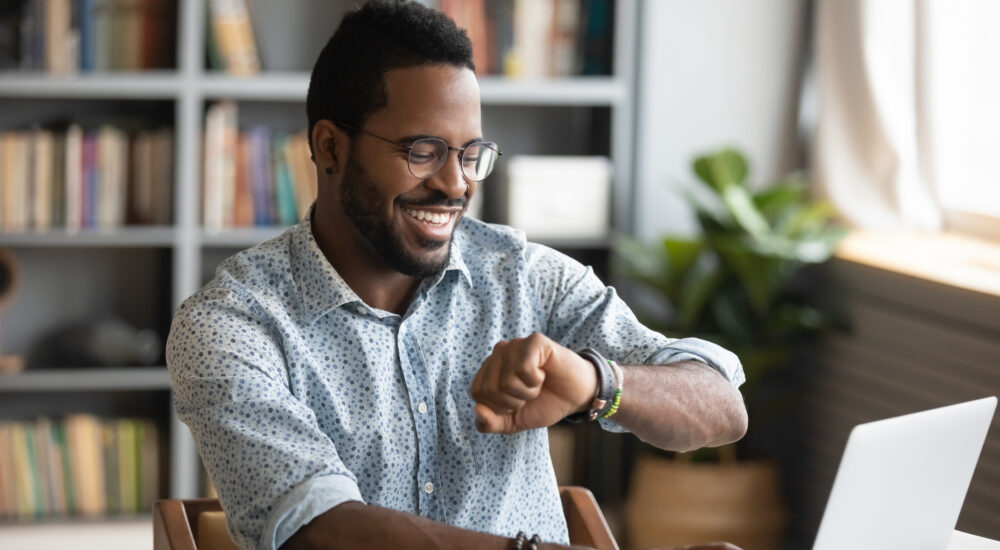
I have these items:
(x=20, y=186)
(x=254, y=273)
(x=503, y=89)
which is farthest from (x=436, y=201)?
(x=20, y=186)

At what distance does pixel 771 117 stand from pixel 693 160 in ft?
1.39

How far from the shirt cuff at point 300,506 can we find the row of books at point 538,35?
2.18m

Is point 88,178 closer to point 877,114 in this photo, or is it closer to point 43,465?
point 43,465

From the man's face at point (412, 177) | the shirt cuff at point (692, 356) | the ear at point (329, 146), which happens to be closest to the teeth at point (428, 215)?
the man's face at point (412, 177)

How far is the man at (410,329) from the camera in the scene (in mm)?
1413

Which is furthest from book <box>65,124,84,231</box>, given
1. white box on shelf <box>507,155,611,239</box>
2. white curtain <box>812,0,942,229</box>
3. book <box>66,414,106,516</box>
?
white curtain <box>812,0,942,229</box>

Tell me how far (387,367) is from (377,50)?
42 cm

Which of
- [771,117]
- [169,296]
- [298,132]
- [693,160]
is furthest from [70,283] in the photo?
[771,117]

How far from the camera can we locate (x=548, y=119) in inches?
143

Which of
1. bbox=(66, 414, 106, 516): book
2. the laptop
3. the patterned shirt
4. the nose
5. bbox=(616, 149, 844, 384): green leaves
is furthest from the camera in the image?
bbox=(66, 414, 106, 516): book

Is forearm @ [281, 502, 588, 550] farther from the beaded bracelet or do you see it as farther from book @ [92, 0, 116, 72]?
book @ [92, 0, 116, 72]

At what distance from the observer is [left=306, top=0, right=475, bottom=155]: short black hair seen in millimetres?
1580

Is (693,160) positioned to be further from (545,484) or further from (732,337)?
(545,484)

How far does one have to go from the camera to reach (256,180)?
3252mm
